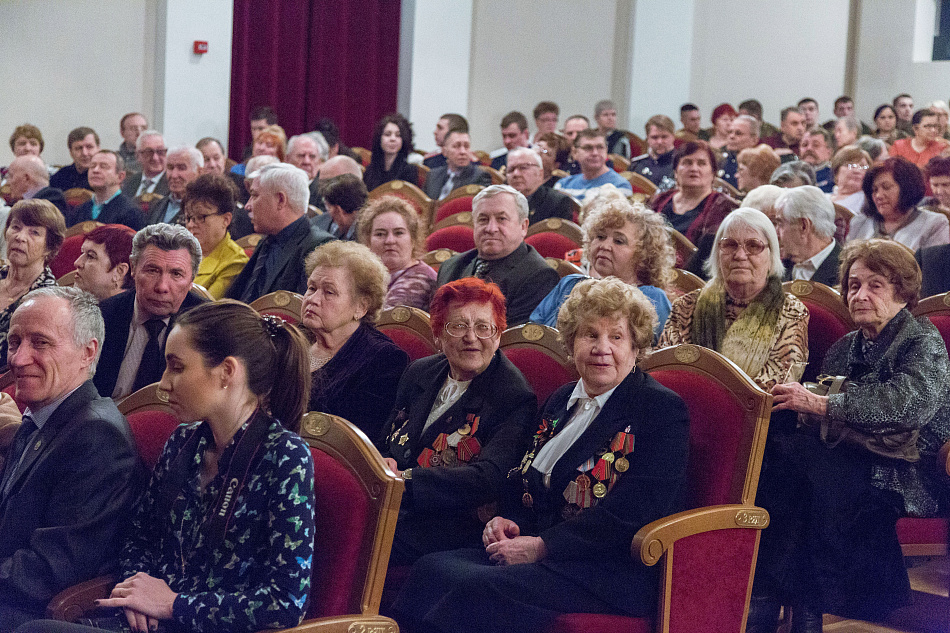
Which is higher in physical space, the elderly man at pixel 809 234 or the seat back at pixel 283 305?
the elderly man at pixel 809 234

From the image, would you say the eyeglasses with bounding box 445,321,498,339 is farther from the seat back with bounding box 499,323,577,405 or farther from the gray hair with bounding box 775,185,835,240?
the gray hair with bounding box 775,185,835,240

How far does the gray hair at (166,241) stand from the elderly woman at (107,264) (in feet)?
1.12

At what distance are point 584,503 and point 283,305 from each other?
4.38 ft

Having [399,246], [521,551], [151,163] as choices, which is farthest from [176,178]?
[521,551]

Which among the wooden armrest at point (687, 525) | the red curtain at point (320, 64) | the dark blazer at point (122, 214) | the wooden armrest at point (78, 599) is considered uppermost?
the red curtain at point (320, 64)

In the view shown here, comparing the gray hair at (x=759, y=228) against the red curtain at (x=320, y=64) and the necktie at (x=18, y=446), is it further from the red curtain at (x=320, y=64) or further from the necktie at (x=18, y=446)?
the red curtain at (x=320, y=64)

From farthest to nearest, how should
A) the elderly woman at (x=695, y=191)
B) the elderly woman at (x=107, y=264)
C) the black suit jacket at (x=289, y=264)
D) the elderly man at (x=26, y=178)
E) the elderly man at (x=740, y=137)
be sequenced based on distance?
the elderly man at (x=740, y=137) → the elderly man at (x=26, y=178) → the elderly woman at (x=695, y=191) → the black suit jacket at (x=289, y=264) → the elderly woman at (x=107, y=264)

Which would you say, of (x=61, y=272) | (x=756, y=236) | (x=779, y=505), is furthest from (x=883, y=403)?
(x=61, y=272)

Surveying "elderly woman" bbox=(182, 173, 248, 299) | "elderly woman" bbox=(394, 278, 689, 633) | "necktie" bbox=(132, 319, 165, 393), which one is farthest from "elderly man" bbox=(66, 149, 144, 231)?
"elderly woman" bbox=(394, 278, 689, 633)

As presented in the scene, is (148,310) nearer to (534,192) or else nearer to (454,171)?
(534,192)

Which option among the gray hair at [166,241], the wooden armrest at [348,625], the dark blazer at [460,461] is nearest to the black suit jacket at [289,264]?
the gray hair at [166,241]

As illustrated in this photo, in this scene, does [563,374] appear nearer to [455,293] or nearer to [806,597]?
[455,293]

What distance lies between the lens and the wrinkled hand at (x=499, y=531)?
2.24m

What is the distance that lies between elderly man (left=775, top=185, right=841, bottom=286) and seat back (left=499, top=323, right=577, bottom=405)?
4.20 feet
